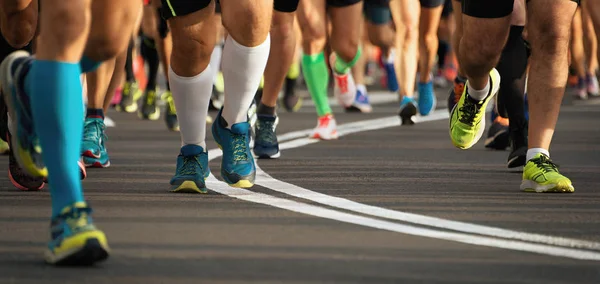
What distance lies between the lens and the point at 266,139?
Answer: 8750mm

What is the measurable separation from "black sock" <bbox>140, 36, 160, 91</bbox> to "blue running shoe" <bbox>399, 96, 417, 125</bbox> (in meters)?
2.25

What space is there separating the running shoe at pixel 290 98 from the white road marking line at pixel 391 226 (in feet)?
24.0

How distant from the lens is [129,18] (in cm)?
554

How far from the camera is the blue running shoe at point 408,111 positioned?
39.0ft

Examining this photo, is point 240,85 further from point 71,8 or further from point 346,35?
point 346,35

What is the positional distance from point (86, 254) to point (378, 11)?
423 inches

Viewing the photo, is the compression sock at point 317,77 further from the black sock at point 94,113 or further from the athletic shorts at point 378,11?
the athletic shorts at point 378,11

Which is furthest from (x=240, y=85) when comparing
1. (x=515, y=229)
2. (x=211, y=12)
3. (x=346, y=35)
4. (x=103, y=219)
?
(x=346, y=35)

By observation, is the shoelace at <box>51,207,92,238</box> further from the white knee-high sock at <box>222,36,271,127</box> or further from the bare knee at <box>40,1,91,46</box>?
the white knee-high sock at <box>222,36,271,127</box>

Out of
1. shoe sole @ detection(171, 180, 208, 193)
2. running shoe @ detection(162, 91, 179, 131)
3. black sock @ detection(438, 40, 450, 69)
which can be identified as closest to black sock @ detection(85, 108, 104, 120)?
shoe sole @ detection(171, 180, 208, 193)

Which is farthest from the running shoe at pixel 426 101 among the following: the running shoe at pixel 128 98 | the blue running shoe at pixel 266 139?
the blue running shoe at pixel 266 139

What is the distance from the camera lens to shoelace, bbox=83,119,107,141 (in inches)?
315

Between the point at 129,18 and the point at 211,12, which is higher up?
the point at 129,18

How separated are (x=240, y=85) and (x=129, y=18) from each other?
135cm
